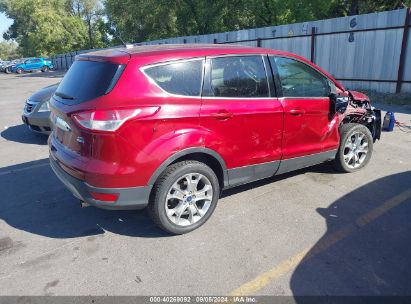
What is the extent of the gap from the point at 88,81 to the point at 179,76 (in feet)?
2.79

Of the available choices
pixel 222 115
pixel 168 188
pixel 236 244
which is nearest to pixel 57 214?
pixel 168 188

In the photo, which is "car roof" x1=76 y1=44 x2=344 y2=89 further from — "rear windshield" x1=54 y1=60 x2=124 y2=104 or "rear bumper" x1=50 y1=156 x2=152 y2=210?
"rear bumper" x1=50 y1=156 x2=152 y2=210

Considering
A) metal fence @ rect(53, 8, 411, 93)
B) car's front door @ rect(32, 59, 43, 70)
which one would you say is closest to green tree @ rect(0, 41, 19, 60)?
car's front door @ rect(32, 59, 43, 70)

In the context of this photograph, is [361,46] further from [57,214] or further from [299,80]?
[57,214]

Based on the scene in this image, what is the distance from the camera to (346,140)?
491 centimetres

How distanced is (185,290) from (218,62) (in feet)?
7.15

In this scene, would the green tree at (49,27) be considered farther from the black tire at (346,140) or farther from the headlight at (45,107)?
the black tire at (346,140)

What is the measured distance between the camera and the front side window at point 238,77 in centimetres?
362

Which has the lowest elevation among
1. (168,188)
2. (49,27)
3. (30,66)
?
(30,66)

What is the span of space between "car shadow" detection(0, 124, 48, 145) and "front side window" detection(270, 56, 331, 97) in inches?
201

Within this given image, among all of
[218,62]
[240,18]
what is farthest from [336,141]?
[240,18]

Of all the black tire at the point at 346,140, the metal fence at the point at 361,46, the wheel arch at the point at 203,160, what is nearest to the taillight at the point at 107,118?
the wheel arch at the point at 203,160

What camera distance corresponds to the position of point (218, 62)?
3.67 metres

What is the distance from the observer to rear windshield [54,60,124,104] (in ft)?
10.5
